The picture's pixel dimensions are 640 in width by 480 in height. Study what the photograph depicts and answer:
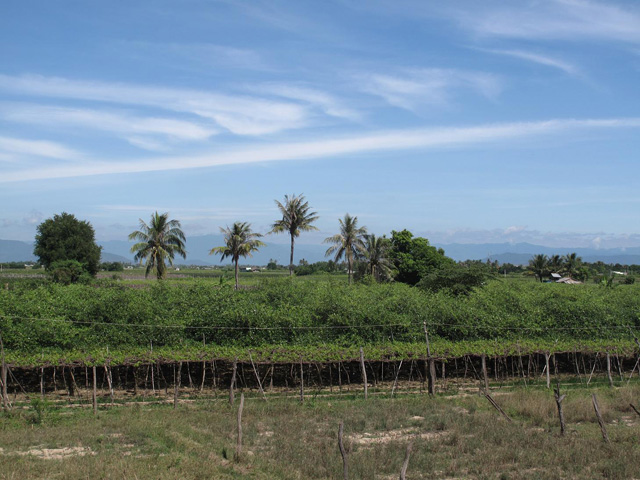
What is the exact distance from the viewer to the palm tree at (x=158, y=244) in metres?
40.5

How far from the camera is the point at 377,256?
52.4 meters

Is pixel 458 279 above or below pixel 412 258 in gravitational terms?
below

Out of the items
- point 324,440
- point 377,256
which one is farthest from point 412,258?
point 324,440

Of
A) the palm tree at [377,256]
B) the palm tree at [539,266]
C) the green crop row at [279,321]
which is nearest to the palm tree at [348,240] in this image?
Result: the palm tree at [377,256]

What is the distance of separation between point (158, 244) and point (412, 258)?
2966 centimetres

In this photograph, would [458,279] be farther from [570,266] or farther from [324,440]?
[570,266]

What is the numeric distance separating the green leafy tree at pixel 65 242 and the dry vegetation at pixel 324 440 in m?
51.4

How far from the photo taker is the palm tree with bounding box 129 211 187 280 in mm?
40469

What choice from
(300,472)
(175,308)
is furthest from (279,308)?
(300,472)

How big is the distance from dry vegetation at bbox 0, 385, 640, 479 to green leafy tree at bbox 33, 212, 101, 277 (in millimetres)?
51406

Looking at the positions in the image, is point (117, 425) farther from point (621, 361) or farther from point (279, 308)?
point (621, 361)

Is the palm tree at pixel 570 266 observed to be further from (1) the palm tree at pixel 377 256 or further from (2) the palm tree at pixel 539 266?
(1) the palm tree at pixel 377 256

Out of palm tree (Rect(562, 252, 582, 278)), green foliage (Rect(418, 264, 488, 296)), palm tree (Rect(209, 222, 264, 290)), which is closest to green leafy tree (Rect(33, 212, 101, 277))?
palm tree (Rect(209, 222, 264, 290))

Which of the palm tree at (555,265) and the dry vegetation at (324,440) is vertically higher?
the palm tree at (555,265)
